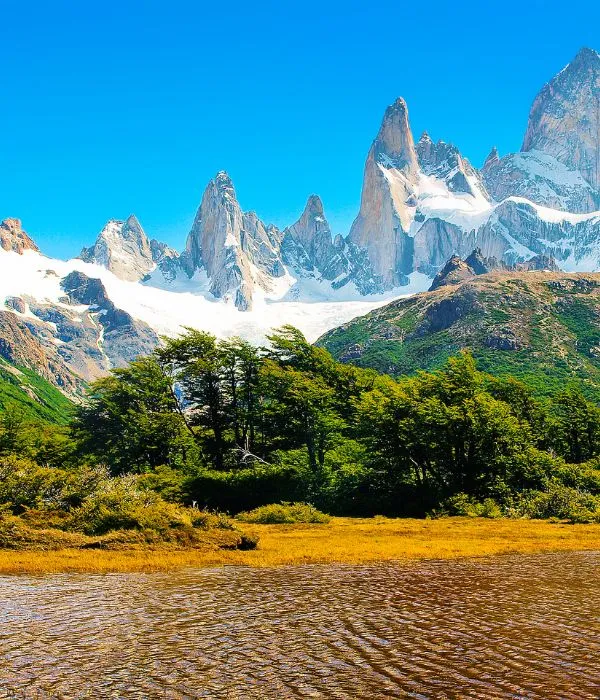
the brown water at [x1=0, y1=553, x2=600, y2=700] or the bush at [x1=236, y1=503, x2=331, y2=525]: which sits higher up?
the bush at [x1=236, y1=503, x2=331, y2=525]

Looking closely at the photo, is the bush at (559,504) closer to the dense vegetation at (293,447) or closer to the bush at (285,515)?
the dense vegetation at (293,447)

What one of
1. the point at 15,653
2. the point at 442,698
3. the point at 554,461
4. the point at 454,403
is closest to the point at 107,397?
the point at 454,403

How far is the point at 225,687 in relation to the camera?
37.9ft

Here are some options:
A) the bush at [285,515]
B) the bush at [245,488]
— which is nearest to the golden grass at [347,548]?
the bush at [285,515]

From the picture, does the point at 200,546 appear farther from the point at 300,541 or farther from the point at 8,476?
the point at 8,476

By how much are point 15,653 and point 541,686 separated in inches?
426

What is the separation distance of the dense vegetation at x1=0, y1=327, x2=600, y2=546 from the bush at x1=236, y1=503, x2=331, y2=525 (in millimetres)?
124

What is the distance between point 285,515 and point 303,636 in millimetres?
37226

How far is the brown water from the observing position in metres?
11.6

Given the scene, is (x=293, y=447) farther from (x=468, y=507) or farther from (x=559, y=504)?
(x=559, y=504)

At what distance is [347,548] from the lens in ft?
106

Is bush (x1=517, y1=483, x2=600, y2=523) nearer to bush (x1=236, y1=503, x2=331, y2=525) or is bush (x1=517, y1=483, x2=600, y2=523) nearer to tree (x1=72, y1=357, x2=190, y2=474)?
bush (x1=236, y1=503, x2=331, y2=525)

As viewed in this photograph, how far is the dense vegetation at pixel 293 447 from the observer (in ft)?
147

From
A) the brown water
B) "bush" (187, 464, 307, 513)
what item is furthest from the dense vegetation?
the brown water
